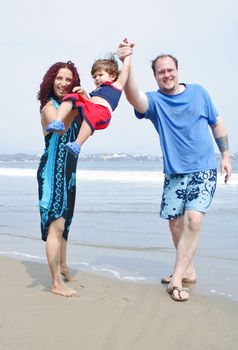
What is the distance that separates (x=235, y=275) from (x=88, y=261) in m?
1.51

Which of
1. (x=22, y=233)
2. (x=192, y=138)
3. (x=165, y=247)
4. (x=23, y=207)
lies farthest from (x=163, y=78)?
(x=23, y=207)

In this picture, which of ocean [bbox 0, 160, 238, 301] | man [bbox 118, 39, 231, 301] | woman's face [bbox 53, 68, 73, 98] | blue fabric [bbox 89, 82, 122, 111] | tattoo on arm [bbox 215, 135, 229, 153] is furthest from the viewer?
ocean [bbox 0, 160, 238, 301]

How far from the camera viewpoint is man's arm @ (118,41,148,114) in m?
3.85

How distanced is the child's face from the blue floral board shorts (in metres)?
0.99

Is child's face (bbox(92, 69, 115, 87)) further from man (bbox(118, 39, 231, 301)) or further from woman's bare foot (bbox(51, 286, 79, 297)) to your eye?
woman's bare foot (bbox(51, 286, 79, 297))

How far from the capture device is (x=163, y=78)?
4125 millimetres

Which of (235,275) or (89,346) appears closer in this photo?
(89,346)

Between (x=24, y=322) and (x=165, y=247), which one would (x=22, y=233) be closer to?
(x=165, y=247)

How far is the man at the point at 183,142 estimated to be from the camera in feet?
13.2

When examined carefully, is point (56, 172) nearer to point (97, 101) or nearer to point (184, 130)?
point (97, 101)

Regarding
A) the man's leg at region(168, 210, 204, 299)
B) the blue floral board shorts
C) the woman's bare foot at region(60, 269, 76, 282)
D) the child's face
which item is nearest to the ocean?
the man's leg at region(168, 210, 204, 299)

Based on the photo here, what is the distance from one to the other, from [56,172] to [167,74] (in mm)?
1217

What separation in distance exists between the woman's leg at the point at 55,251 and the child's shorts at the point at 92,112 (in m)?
0.79

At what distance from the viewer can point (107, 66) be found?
3795mm
